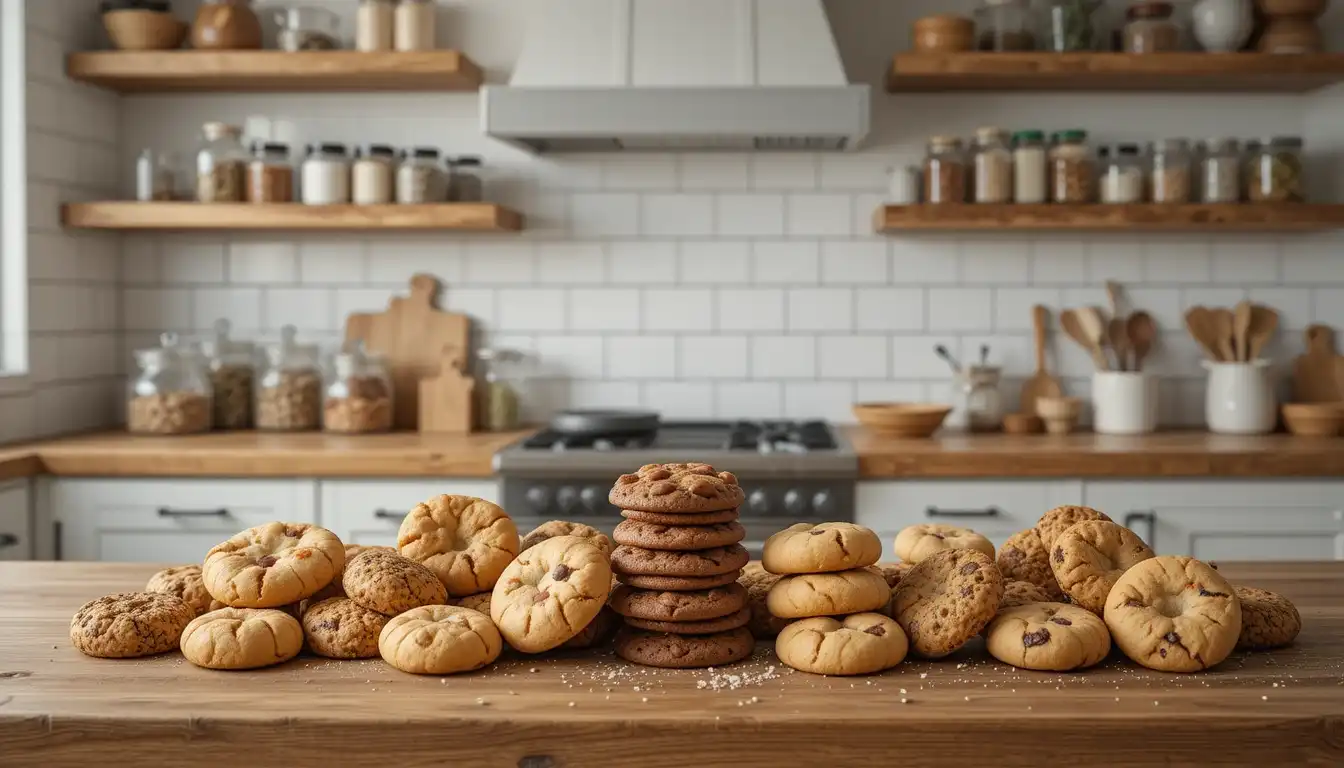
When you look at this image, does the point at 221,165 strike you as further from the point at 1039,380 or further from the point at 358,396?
the point at 1039,380

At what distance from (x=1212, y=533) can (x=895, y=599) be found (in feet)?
7.16

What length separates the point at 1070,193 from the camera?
3.72 meters

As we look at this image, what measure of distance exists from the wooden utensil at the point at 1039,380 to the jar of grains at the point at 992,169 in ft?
1.47

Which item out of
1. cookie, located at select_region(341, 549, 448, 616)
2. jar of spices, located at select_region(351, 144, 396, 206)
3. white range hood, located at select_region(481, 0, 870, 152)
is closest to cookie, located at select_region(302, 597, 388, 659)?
cookie, located at select_region(341, 549, 448, 616)

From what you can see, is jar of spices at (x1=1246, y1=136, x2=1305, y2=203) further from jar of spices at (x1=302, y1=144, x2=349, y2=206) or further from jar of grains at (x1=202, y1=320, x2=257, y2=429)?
jar of grains at (x1=202, y1=320, x2=257, y2=429)

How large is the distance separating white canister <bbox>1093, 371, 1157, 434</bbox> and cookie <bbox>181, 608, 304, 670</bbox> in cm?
294

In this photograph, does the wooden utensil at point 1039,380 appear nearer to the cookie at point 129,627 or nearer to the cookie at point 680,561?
the cookie at point 680,561

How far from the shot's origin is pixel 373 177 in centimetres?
376

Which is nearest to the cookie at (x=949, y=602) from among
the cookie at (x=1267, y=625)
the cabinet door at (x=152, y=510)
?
the cookie at (x=1267, y=625)

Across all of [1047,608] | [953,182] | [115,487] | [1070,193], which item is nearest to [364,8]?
[115,487]

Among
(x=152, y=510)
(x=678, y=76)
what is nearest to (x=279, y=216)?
(x=152, y=510)

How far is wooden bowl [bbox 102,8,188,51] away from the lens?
3830mm

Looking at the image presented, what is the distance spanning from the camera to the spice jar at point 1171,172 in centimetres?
374

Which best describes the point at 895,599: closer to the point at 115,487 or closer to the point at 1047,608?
the point at 1047,608
